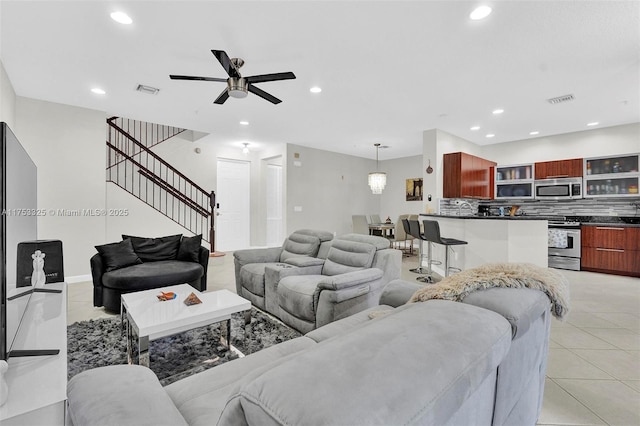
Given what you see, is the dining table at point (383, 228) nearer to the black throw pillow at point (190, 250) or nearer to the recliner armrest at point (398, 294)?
the black throw pillow at point (190, 250)

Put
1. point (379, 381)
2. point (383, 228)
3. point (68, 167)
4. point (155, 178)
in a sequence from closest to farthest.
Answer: point (379, 381)
point (68, 167)
point (155, 178)
point (383, 228)

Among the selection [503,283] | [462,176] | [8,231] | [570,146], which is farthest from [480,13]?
[570,146]

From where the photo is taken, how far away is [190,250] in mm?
3869

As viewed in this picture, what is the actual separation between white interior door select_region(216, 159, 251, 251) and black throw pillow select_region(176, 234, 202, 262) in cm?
343

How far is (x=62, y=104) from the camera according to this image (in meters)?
4.36

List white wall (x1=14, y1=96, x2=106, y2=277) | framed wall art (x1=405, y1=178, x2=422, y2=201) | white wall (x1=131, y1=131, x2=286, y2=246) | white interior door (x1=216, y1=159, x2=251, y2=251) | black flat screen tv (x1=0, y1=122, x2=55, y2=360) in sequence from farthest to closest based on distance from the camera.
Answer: framed wall art (x1=405, y1=178, x2=422, y2=201)
white interior door (x1=216, y1=159, x2=251, y2=251)
white wall (x1=131, y1=131, x2=286, y2=246)
white wall (x1=14, y1=96, x2=106, y2=277)
black flat screen tv (x1=0, y1=122, x2=55, y2=360)

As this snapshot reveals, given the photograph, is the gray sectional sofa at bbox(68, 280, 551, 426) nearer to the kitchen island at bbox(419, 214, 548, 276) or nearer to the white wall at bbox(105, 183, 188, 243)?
the kitchen island at bbox(419, 214, 548, 276)

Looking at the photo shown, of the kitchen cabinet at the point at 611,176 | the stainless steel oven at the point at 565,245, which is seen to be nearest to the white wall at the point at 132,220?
the stainless steel oven at the point at 565,245

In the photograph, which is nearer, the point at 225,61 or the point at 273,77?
the point at 225,61

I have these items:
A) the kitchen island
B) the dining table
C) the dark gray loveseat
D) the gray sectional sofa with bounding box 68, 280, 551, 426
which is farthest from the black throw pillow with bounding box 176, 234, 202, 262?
the dining table

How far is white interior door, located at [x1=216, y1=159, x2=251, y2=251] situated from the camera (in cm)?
746

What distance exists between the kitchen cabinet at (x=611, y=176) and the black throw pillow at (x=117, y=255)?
753 centimetres

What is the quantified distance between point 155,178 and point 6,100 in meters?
3.01

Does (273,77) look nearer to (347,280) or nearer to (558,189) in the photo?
(347,280)
